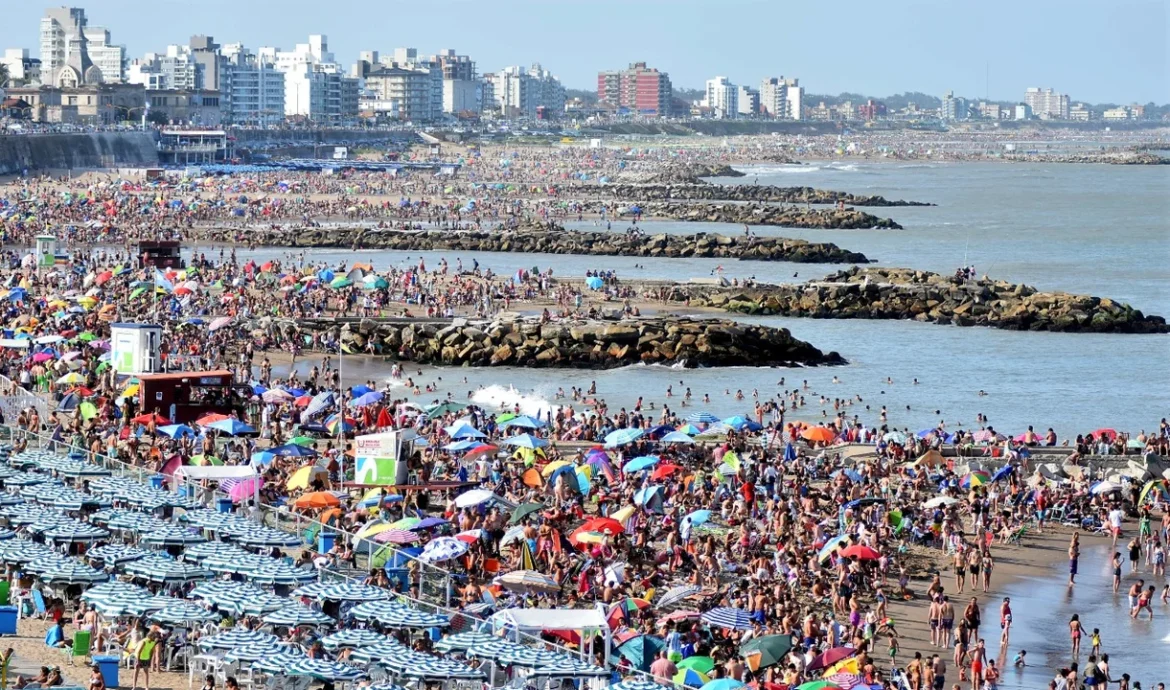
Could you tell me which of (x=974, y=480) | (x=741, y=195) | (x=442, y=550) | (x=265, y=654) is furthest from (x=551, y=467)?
(x=741, y=195)

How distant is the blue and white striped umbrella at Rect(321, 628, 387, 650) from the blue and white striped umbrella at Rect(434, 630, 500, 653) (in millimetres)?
577

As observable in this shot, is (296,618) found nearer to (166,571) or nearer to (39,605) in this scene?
(166,571)

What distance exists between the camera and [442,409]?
32094 mm

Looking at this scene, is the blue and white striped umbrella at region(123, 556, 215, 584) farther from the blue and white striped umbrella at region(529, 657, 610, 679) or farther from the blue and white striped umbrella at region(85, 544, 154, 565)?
the blue and white striped umbrella at region(529, 657, 610, 679)

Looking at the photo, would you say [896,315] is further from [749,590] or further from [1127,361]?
[749,590]

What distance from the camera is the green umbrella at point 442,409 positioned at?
31.9 m

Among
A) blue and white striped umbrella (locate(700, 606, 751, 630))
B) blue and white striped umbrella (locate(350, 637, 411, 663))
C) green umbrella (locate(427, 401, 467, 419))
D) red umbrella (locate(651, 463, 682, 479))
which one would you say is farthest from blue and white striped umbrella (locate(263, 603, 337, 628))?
green umbrella (locate(427, 401, 467, 419))

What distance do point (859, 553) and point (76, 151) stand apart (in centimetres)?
9902

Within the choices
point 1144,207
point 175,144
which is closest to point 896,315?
point 1144,207

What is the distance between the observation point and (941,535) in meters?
25.9

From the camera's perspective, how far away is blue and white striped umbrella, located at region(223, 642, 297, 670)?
1653cm

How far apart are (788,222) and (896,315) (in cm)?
3796

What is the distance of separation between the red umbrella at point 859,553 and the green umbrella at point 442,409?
35.5 feet

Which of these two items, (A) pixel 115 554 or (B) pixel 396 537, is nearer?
(A) pixel 115 554
